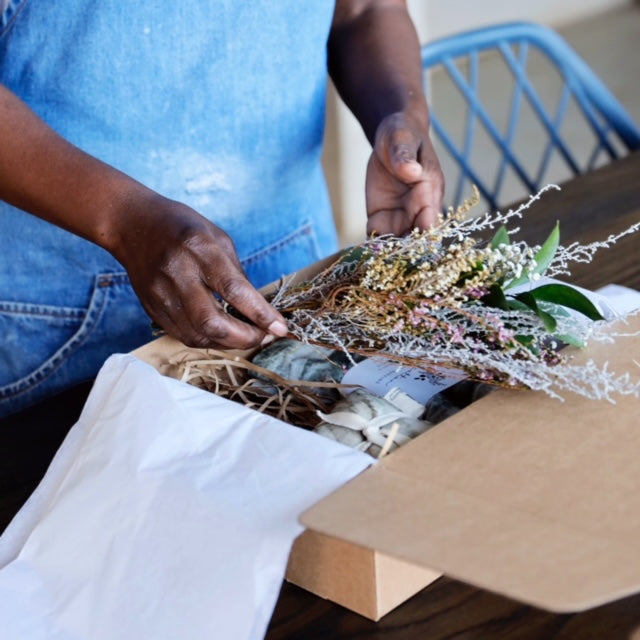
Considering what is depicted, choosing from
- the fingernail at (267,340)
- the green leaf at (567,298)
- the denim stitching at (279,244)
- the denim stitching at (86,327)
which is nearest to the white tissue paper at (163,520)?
the fingernail at (267,340)

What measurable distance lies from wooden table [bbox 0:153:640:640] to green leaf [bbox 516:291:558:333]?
8.5 inches

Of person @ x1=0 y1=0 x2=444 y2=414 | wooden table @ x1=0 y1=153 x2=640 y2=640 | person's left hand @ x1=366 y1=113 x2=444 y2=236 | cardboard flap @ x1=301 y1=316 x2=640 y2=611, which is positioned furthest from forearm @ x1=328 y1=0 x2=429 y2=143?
cardboard flap @ x1=301 y1=316 x2=640 y2=611

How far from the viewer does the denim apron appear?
108cm

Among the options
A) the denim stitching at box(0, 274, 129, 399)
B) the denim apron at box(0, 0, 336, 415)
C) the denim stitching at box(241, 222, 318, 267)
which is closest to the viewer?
the denim apron at box(0, 0, 336, 415)

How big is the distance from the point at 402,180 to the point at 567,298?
24cm

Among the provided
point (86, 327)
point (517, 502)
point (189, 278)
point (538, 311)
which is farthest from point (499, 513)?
point (86, 327)

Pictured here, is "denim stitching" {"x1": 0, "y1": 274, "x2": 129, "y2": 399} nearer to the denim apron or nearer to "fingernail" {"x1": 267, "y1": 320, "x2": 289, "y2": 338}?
the denim apron

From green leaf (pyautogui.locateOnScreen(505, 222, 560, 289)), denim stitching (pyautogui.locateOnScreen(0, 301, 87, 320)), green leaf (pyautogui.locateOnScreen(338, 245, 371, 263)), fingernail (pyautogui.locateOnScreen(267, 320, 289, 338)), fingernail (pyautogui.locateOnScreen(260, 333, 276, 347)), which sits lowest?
green leaf (pyautogui.locateOnScreen(505, 222, 560, 289))

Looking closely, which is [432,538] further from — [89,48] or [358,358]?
[89,48]

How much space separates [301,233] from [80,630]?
0.73 m

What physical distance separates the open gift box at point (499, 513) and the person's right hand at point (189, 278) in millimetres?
201

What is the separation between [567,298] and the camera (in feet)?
2.84

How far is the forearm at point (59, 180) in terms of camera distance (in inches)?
35.5

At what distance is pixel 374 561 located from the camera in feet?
2.24
